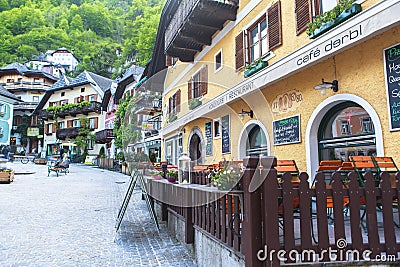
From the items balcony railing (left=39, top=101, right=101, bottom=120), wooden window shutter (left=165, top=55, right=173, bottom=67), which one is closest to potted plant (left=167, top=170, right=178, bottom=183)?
wooden window shutter (left=165, top=55, right=173, bottom=67)

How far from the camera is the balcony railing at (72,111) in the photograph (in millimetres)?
39062

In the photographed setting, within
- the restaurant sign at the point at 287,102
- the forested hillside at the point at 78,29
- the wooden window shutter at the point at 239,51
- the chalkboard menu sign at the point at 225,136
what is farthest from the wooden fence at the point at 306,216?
the forested hillside at the point at 78,29

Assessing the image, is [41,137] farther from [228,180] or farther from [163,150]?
[228,180]

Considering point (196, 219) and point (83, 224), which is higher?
point (196, 219)

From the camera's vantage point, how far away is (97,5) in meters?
80.9

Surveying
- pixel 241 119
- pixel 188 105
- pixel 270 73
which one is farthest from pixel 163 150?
pixel 270 73

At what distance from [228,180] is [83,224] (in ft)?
16.6

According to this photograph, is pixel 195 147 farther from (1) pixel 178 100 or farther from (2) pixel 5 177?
(2) pixel 5 177

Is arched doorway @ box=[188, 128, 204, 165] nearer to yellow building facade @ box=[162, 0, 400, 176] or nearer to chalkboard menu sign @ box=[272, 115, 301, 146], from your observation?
yellow building facade @ box=[162, 0, 400, 176]

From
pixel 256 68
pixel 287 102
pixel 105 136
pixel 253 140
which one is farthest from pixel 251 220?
pixel 105 136

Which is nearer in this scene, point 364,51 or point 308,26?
point 364,51

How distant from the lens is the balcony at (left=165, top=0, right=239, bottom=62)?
9875mm

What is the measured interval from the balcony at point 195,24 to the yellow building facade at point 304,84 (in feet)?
1.09

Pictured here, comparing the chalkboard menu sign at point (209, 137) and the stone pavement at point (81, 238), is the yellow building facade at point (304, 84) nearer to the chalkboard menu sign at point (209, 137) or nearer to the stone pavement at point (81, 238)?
the chalkboard menu sign at point (209, 137)
